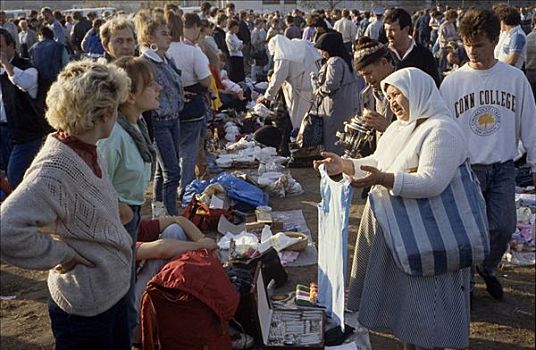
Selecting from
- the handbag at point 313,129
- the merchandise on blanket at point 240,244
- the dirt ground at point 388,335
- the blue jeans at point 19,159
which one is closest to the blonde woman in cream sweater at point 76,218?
the dirt ground at point 388,335

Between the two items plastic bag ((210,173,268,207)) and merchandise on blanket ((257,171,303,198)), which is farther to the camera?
merchandise on blanket ((257,171,303,198))

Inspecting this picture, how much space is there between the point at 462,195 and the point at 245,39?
628 inches

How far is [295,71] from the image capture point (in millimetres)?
9094

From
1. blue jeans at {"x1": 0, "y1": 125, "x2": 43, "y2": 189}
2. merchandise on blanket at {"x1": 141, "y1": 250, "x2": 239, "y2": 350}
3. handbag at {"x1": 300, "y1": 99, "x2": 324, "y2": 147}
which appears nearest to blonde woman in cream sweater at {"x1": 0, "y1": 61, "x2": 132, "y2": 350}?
merchandise on blanket at {"x1": 141, "y1": 250, "x2": 239, "y2": 350}

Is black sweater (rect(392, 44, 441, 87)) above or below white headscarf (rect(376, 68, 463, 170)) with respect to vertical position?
below

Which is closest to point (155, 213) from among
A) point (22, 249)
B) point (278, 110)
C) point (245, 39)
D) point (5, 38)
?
point (5, 38)

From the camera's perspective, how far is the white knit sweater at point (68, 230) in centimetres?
239

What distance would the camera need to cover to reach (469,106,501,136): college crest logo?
4.07 meters

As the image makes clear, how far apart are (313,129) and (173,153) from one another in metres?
2.58

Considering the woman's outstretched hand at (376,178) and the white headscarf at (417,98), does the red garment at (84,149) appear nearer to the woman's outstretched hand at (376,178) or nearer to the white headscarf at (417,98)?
the woman's outstretched hand at (376,178)

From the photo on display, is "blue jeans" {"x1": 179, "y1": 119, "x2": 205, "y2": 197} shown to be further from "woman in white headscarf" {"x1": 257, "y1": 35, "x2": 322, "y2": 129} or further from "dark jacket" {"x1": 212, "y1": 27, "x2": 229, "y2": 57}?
"dark jacket" {"x1": 212, "y1": 27, "x2": 229, "y2": 57}

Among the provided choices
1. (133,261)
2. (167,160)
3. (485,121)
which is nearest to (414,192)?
(485,121)

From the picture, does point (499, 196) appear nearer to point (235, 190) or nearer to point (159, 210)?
point (159, 210)

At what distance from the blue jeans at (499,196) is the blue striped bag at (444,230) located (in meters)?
0.98
